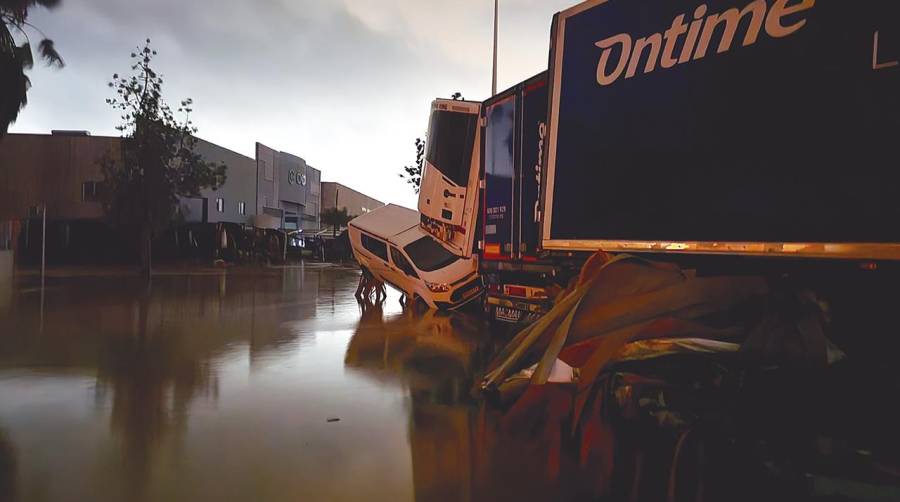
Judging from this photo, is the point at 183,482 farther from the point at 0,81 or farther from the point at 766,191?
the point at 0,81

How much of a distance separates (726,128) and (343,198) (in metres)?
91.1

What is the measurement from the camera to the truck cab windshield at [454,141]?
11.0m

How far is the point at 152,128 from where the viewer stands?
28094mm

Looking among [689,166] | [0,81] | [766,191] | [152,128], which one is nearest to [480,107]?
[689,166]

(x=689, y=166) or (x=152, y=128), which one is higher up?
(x=152, y=128)

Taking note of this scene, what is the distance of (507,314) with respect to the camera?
9.24 metres

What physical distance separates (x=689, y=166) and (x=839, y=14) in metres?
1.31

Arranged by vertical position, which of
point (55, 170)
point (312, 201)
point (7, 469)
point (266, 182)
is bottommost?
point (7, 469)

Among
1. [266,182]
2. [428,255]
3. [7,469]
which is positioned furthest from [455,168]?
[266,182]

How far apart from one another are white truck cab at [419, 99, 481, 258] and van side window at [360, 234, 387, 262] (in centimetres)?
396

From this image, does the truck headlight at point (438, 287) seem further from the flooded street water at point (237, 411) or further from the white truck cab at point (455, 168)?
the flooded street water at point (237, 411)

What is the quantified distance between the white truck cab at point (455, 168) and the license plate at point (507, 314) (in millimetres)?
2046

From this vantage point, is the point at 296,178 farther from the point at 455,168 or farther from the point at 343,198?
the point at 455,168

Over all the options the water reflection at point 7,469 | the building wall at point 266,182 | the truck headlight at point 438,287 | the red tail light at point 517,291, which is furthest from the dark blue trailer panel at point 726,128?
the building wall at point 266,182
